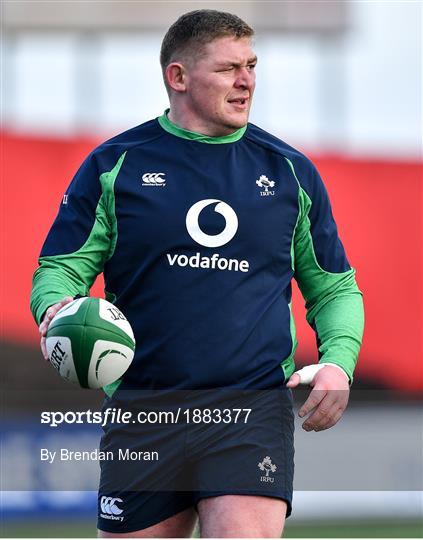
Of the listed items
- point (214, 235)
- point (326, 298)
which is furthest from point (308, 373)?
point (214, 235)

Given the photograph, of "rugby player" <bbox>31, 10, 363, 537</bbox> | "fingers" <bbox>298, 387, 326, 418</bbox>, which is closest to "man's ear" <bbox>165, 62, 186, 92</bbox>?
"rugby player" <bbox>31, 10, 363, 537</bbox>

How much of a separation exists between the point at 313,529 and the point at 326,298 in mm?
7148

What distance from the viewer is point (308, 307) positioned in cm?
480

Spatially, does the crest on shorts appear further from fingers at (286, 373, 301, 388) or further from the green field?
the green field

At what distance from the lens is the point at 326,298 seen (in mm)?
4695

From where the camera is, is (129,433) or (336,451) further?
(336,451)

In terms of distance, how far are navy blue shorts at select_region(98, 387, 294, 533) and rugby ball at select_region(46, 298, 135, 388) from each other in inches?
11.0

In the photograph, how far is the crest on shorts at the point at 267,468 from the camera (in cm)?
425

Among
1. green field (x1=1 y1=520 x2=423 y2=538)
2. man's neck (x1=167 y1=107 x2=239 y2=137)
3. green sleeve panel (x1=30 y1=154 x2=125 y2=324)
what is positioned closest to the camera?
green sleeve panel (x1=30 y1=154 x2=125 y2=324)

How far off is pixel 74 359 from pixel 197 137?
3.64 feet

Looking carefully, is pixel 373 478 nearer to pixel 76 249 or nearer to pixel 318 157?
pixel 318 157

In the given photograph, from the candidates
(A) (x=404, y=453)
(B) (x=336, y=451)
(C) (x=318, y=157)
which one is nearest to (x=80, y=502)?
(B) (x=336, y=451)

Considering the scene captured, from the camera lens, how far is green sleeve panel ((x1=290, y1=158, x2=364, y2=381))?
4.55m

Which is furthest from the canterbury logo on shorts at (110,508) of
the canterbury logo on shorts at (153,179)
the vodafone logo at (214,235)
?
the canterbury logo on shorts at (153,179)
